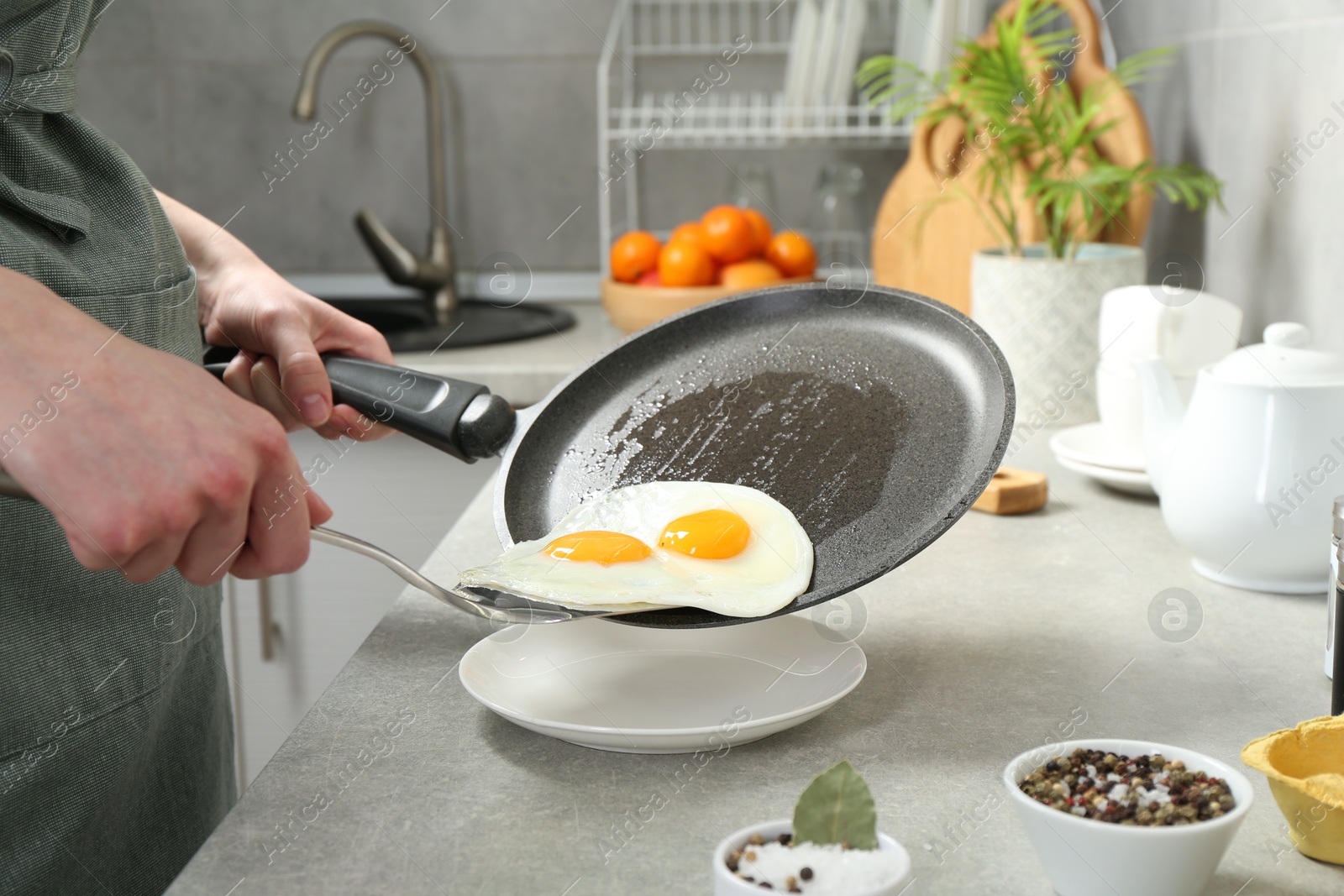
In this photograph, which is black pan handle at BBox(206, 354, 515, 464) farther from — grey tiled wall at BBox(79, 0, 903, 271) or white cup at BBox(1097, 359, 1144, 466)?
grey tiled wall at BBox(79, 0, 903, 271)

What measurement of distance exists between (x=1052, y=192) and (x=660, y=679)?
84cm

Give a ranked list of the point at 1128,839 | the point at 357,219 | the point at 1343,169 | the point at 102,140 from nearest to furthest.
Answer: the point at 1128,839 → the point at 102,140 → the point at 1343,169 → the point at 357,219

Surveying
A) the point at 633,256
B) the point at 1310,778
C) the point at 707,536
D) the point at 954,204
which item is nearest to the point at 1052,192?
the point at 954,204

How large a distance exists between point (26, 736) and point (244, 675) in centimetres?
97

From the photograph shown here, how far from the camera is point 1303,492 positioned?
30.6 inches

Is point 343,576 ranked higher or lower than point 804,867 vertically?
lower

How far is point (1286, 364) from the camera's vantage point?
30.9 inches

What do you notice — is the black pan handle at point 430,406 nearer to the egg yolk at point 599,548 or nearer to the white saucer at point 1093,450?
the egg yolk at point 599,548

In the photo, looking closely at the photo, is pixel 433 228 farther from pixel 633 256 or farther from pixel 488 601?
pixel 488 601

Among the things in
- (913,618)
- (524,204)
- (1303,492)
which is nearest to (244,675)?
(524,204)

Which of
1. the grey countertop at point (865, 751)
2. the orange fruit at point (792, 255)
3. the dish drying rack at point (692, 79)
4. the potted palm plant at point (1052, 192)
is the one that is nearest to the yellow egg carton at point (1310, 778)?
the grey countertop at point (865, 751)

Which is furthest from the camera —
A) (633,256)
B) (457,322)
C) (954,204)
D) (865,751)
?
(457,322)

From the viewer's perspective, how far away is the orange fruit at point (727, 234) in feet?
5.25

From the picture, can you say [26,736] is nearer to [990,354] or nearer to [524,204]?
[990,354]
